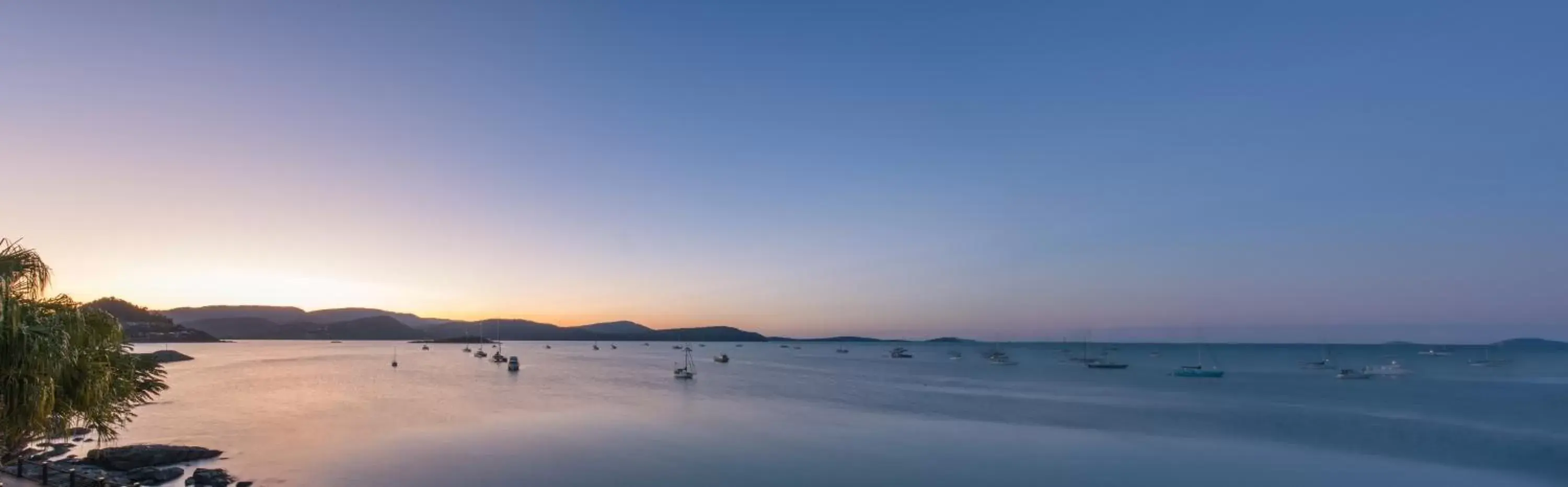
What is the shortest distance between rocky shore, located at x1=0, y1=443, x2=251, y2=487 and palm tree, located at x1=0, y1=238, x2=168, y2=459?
39.3 feet

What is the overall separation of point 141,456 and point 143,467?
1249 millimetres

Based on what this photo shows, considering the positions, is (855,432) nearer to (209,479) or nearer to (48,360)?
(209,479)

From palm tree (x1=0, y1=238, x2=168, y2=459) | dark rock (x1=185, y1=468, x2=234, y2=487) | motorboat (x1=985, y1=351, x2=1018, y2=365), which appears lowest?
motorboat (x1=985, y1=351, x2=1018, y2=365)

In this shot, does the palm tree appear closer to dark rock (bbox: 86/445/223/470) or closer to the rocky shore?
the rocky shore

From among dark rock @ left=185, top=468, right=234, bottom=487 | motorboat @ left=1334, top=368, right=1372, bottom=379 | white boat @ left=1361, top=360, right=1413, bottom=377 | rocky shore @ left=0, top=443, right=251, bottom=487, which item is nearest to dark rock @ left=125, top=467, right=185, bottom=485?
rocky shore @ left=0, top=443, right=251, bottom=487

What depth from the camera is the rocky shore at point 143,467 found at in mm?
27000

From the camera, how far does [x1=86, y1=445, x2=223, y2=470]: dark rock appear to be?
30.0 metres

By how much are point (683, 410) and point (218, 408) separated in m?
35.4

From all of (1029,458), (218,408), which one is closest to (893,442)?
(1029,458)

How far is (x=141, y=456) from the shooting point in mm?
30875

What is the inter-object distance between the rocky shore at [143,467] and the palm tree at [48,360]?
12.0m

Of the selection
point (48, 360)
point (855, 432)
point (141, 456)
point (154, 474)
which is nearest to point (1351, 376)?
point (855, 432)

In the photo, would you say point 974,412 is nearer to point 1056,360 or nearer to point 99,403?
point 99,403

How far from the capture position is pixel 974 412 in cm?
5928
